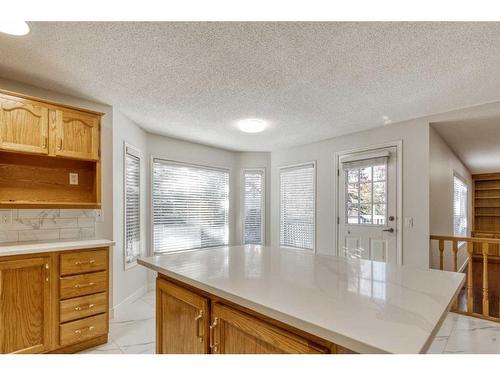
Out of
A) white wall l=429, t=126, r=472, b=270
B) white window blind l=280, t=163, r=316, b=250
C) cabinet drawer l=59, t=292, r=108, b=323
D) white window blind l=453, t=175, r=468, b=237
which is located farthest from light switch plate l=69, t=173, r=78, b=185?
white window blind l=453, t=175, r=468, b=237

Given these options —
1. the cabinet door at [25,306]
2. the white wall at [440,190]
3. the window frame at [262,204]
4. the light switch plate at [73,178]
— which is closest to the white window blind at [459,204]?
the white wall at [440,190]

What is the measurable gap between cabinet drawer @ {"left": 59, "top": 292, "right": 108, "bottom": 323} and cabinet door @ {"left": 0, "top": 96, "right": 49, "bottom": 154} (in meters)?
1.26

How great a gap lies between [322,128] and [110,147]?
265cm

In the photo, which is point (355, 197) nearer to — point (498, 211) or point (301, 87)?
point (301, 87)

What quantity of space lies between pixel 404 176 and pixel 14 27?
12.8 ft

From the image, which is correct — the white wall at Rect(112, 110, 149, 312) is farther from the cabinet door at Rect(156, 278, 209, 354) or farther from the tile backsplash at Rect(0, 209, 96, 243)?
the cabinet door at Rect(156, 278, 209, 354)

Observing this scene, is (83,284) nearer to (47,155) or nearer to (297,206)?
(47,155)

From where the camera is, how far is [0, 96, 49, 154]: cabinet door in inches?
86.7

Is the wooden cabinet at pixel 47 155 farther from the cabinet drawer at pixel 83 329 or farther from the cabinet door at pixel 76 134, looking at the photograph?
the cabinet drawer at pixel 83 329

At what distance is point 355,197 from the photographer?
4.07 metres

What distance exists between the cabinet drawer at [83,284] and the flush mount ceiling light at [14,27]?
173 centimetres

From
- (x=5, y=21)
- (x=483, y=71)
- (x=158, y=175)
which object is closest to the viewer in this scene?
(x=5, y=21)
